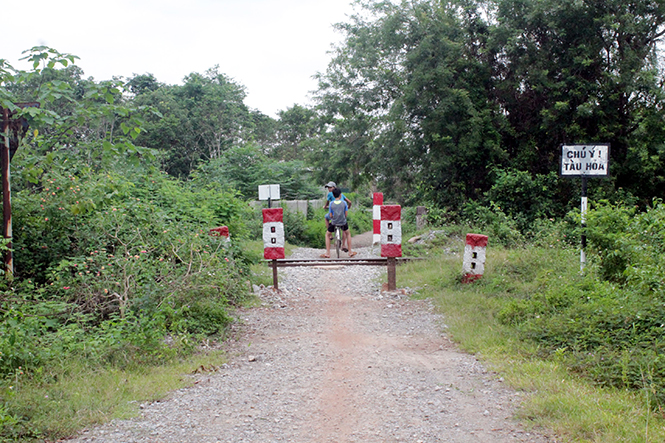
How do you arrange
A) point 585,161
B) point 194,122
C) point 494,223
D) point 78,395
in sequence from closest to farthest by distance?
point 78,395 < point 585,161 < point 494,223 < point 194,122

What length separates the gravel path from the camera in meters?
3.88

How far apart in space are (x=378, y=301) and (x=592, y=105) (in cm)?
1117

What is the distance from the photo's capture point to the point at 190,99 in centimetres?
3641

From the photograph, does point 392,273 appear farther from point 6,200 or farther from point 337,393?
point 6,200

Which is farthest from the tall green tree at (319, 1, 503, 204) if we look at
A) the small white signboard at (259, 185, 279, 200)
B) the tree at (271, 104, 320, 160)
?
the tree at (271, 104, 320, 160)

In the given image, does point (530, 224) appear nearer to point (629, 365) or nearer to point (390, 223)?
point (390, 223)

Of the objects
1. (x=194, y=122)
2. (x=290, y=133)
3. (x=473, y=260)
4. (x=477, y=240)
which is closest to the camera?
(x=477, y=240)

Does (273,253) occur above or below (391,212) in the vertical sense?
below

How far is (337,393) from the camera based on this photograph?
4723 millimetres

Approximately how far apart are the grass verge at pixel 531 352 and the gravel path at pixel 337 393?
19 cm

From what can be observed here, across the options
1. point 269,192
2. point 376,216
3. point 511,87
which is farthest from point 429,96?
point 269,192

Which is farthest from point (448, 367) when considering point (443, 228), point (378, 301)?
point (443, 228)

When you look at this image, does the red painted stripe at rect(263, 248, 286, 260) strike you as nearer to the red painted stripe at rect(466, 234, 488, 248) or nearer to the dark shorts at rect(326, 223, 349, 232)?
the red painted stripe at rect(466, 234, 488, 248)

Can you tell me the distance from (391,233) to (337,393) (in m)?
5.09
